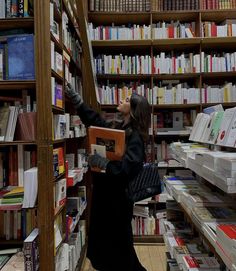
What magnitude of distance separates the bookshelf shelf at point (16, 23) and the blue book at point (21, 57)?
3.6 inches

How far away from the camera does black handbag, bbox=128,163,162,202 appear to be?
7.25 feet

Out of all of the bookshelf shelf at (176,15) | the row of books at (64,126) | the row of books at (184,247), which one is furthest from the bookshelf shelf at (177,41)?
the row of books at (184,247)

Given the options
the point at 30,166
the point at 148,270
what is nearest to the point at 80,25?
the point at 30,166

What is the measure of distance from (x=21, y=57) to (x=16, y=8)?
275mm

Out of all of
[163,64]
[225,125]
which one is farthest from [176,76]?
[225,125]

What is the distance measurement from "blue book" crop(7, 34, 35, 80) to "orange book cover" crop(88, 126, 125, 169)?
68 cm

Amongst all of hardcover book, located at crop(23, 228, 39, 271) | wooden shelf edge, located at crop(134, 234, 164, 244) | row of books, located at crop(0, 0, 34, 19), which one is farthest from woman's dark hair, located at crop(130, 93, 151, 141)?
wooden shelf edge, located at crop(134, 234, 164, 244)

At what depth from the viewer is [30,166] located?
181 cm

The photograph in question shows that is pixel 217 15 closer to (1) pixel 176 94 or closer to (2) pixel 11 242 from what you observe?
(1) pixel 176 94

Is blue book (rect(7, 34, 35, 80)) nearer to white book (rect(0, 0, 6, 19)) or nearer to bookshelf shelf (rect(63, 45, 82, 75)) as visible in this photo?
white book (rect(0, 0, 6, 19))

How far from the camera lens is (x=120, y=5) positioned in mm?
3705

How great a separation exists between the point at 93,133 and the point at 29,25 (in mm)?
858

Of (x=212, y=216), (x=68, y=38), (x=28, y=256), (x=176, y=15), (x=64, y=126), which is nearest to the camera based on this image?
(x=212, y=216)

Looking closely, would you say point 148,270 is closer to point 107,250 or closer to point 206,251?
point 107,250
